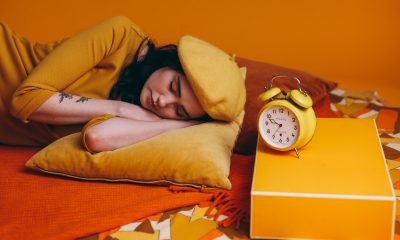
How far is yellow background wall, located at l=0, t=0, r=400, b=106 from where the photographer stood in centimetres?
297

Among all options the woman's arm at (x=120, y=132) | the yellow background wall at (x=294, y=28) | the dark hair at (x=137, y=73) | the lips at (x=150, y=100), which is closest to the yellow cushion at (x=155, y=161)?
the woman's arm at (x=120, y=132)

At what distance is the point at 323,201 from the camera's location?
1.54m

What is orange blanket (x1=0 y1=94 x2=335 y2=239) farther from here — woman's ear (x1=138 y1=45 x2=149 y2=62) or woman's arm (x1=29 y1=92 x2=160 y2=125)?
woman's ear (x1=138 y1=45 x2=149 y2=62)

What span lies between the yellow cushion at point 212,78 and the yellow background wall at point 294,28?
107 centimetres

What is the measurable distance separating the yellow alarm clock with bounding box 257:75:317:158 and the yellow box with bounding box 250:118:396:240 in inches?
3.4

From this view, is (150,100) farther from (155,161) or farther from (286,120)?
(286,120)

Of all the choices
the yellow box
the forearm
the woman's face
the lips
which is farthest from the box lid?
the forearm

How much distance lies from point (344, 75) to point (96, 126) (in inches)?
62.8

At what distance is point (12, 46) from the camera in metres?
2.16

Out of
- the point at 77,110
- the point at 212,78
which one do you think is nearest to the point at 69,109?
the point at 77,110

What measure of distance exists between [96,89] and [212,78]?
1.56 feet

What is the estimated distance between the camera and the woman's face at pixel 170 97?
6.36 feet

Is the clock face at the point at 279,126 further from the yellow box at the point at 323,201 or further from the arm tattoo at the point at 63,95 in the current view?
the arm tattoo at the point at 63,95

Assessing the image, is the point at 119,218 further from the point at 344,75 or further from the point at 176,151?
the point at 344,75
